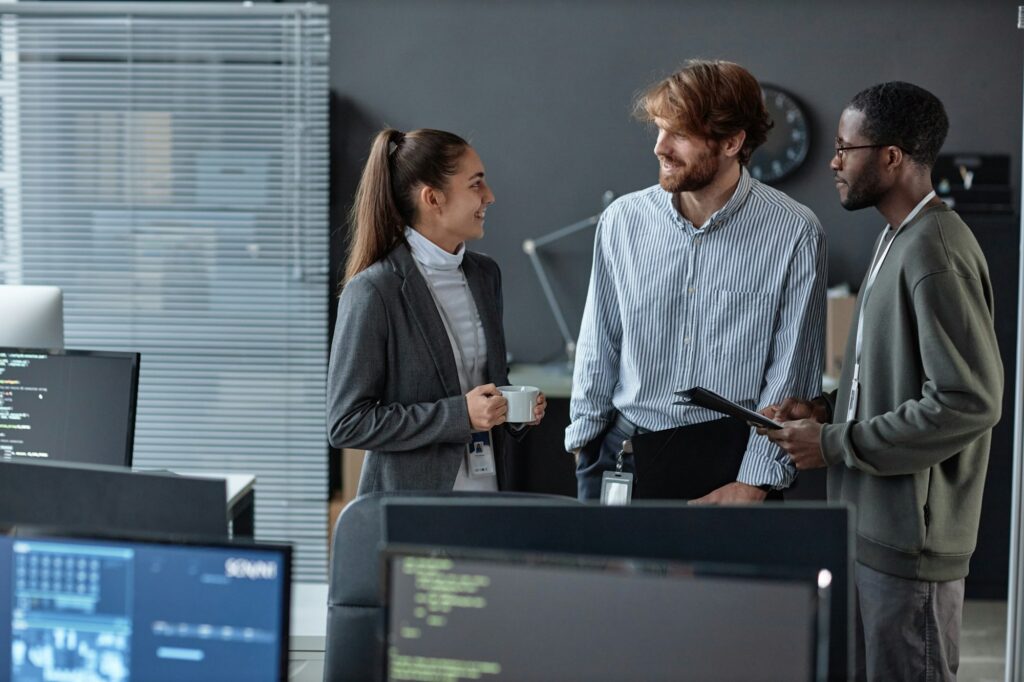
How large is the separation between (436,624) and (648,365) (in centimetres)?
130

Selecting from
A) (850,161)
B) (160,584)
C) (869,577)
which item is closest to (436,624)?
(160,584)

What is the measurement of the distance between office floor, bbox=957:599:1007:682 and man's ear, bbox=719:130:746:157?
7.14 ft

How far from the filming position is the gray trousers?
198 centimetres

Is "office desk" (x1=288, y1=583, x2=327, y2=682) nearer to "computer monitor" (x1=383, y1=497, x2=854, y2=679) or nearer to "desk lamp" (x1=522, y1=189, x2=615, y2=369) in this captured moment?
"computer monitor" (x1=383, y1=497, x2=854, y2=679)

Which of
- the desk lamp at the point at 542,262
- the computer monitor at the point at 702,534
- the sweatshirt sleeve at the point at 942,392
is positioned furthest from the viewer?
the desk lamp at the point at 542,262

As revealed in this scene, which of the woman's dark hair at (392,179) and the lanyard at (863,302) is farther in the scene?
the woman's dark hair at (392,179)

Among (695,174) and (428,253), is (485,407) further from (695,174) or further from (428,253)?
(695,174)

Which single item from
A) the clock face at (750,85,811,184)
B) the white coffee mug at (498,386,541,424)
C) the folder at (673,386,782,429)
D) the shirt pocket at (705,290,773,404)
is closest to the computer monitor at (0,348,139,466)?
the white coffee mug at (498,386,541,424)

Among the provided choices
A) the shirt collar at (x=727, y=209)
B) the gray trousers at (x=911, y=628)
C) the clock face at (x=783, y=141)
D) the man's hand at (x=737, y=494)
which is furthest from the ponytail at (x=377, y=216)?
the clock face at (x=783, y=141)

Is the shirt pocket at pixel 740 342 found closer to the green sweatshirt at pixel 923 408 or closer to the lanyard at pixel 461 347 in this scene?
the green sweatshirt at pixel 923 408

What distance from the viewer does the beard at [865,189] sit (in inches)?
80.7

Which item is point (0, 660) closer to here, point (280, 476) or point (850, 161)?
point (850, 161)

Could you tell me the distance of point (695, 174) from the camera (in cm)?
215

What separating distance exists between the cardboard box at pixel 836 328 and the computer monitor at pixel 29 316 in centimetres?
302
